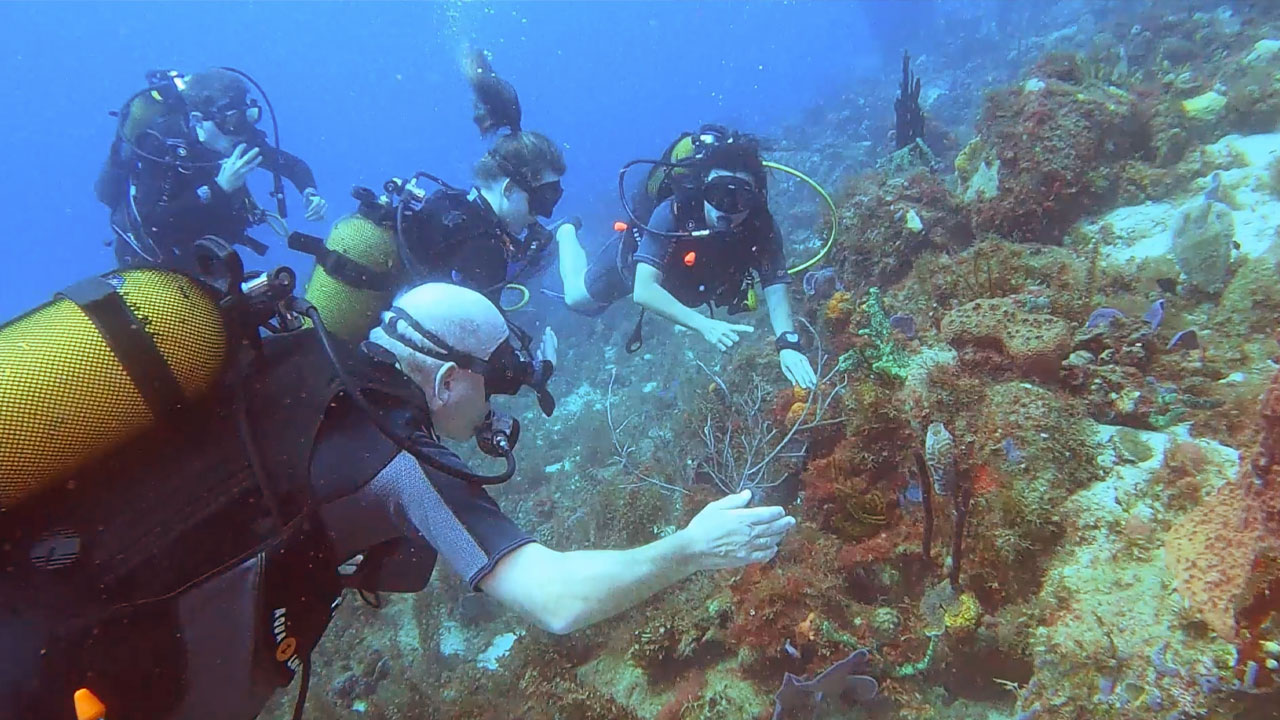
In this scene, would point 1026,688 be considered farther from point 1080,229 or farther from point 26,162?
point 26,162

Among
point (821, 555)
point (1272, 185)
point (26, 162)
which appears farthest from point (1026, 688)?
point (26, 162)

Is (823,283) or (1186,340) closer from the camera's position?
(1186,340)

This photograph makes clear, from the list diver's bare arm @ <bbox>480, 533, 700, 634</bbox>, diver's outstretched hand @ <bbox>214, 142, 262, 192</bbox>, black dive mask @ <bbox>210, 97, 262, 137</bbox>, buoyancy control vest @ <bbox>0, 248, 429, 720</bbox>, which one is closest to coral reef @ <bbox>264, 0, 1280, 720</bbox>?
diver's bare arm @ <bbox>480, 533, 700, 634</bbox>

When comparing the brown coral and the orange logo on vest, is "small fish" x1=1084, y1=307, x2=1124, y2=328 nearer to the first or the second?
the brown coral

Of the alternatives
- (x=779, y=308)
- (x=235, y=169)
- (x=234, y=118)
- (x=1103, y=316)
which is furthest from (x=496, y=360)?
(x=234, y=118)

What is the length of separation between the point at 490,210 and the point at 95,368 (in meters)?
3.74

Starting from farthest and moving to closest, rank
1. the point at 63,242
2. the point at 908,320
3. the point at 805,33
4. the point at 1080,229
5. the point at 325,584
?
the point at 63,242
the point at 805,33
the point at 1080,229
the point at 908,320
the point at 325,584

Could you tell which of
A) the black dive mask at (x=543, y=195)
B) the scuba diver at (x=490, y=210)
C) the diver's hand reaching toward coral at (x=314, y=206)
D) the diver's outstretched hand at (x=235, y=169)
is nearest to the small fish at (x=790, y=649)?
the scuba diver at (x=490, y=210)

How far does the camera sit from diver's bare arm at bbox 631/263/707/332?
19.2 ft

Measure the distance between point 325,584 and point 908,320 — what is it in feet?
16.2

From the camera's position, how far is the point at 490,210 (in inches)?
210

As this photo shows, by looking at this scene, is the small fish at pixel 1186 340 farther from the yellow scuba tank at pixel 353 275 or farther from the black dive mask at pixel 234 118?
the black dive mask at pixel 234 118

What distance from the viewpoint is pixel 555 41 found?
158 m

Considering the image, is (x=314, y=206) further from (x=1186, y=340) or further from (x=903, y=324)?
(x=1186, y=340)
